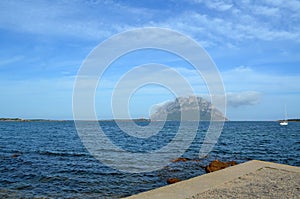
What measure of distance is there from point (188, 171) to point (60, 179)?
23.1 ft

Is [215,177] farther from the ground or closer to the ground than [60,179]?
farther from the ground

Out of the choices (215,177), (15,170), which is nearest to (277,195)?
(215,177)

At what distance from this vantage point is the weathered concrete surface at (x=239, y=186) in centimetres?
790

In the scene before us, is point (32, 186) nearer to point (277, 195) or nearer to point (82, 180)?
point (82, 180)

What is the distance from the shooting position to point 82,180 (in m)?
14.3

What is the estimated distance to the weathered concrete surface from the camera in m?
7.90

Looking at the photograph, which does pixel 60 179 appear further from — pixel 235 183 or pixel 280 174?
pixel 280 174

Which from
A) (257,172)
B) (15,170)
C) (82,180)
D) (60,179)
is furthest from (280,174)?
(15,170)

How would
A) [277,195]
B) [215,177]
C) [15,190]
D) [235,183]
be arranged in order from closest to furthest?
[277,195] → [235,183] → [215,177] → [15,190]

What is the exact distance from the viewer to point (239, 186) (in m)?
8.91

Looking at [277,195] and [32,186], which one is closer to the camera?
[277,195]

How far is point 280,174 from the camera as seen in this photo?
35.2ft

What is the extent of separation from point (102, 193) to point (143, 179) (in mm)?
3097

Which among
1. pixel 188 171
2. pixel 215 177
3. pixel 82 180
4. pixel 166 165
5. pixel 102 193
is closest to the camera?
pixel 215 177
